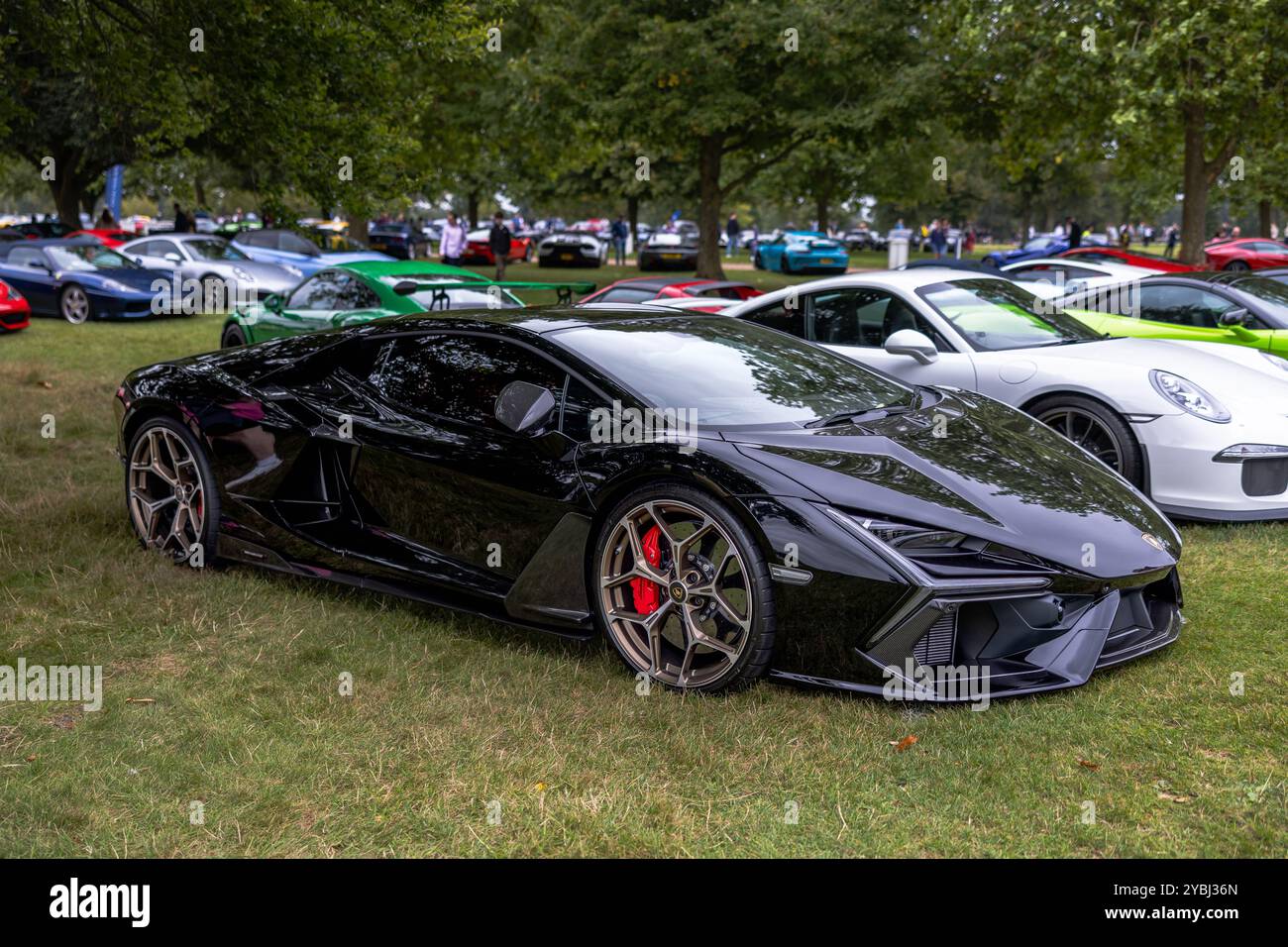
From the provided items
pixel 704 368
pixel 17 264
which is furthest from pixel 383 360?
pixel 17 264

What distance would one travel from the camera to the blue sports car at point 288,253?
856 inches

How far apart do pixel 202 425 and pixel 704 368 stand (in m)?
2.38

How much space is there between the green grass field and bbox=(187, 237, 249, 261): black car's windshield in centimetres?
1727

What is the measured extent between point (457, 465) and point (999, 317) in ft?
14.0

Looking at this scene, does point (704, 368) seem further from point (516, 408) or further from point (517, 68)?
point (517, 68)

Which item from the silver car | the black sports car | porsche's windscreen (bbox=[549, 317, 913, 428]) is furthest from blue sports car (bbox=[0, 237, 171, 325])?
porsche's windscreen (bbox=[549, 317, 913, 428])

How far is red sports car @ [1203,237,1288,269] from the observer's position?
3125cm

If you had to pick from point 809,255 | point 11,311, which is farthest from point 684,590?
point 809,255

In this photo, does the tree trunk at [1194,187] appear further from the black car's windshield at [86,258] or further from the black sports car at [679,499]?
the black car's windshield at [86,258]

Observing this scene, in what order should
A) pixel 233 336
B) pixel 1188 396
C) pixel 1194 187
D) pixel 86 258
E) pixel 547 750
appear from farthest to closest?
pixel 1194 187 < pixel 86 258 < pixel 233 336 < pixel 1188 396 < pixel 547 750

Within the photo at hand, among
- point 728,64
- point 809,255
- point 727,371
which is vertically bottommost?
point 727,371

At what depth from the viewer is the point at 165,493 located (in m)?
5.93

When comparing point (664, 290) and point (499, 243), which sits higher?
point (499, 243)

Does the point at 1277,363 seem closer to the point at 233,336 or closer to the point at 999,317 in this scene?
the point at 999,317
